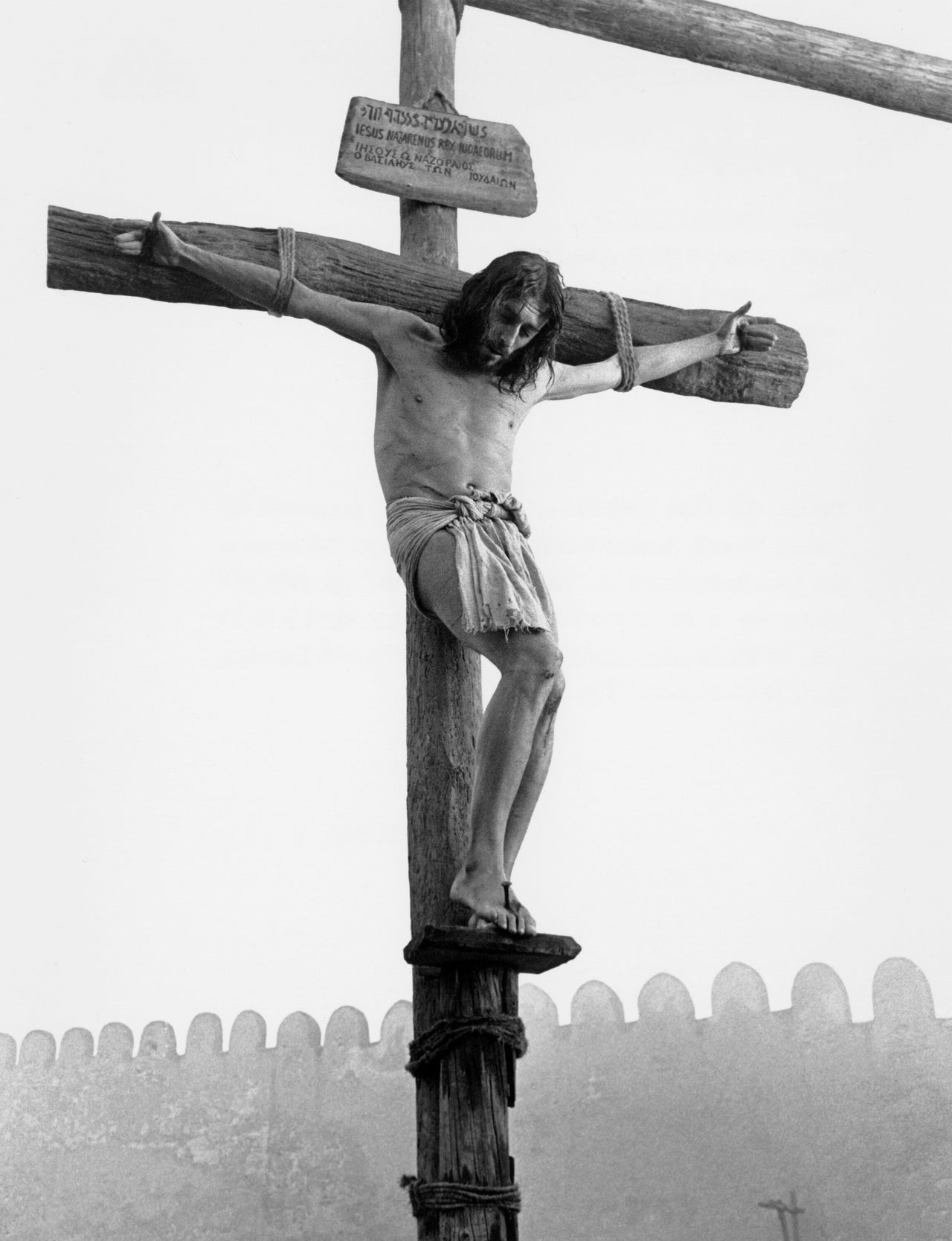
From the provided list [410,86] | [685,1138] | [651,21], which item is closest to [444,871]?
[410,86]

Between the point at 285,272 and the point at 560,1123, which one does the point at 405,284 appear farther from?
the point at 560,1123

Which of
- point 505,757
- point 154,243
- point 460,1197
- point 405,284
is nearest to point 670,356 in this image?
point 405,284

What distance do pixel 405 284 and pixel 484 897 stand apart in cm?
191

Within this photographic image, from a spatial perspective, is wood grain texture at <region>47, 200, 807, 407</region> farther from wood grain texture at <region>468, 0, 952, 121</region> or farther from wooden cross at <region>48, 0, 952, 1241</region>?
wood grain texture at <region>468, 0, 952, 121</region>

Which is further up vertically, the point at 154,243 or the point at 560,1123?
the point at 154,243

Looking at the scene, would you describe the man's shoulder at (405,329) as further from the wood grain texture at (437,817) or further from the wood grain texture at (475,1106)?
the wood grain texture at (475,1106)

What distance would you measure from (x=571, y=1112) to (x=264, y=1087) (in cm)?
179

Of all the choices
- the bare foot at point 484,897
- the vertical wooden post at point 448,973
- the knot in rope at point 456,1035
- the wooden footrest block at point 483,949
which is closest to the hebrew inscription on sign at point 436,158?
the vertical wooden post at point 448,973

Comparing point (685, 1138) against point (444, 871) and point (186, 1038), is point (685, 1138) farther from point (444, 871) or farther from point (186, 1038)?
point (444, 871)

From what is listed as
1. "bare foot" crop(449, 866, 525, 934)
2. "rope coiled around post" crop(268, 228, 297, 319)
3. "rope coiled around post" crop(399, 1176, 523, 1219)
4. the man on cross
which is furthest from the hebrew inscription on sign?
"rope coiled around post" crop(399, 1176, 523, 1219)

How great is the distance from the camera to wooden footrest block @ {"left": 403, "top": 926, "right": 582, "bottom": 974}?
4.09m

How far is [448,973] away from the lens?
13.9 ft

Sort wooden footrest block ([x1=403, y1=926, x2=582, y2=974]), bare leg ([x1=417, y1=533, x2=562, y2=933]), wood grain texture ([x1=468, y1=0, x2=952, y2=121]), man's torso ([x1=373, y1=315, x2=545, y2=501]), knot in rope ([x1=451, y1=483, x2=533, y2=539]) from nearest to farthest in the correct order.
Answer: wooden footrest block ([x1=403, y1=926, x2=582, y2=974]), bare leg ([x1=417, y1=533, x2=562, y2=933]), knot in rope ([x1=451, y1=483, x2=533, y2=539]), man's torso ([x1=373, y1=315, x2=545, y2=501]), wood grain texture ([x1=468, y1=0, x2=952, y2=121])

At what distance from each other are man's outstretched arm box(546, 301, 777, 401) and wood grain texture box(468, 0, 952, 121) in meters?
1.20
